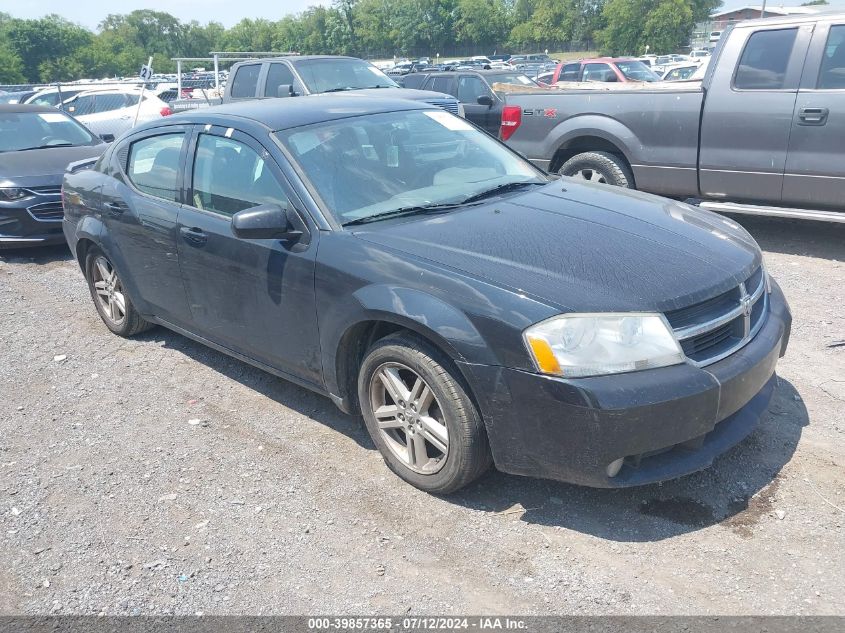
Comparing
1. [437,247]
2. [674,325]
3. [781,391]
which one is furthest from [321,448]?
[781,391]

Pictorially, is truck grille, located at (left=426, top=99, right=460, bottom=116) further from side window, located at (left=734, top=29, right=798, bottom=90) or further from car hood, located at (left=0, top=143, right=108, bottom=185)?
side window, located at (left=734, top=29, right=798, bottom=90)

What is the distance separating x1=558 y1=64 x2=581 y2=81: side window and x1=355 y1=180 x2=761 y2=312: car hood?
17.5m

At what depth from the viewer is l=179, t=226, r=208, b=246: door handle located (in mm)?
4211

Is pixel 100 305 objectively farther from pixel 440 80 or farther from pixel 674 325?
pixel 440 80

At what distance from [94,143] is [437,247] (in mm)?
8217

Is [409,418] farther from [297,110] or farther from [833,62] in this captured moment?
[833,62]

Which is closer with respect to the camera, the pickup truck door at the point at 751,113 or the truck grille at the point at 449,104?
the pickup truck door at the point at 751,113

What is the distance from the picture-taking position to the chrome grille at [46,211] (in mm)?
8227

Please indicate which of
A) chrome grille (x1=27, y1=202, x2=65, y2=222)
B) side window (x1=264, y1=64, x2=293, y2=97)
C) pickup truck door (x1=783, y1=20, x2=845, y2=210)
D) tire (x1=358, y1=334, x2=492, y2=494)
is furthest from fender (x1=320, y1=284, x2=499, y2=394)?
side window (x1=264, y1=64, x2=293, y2=97)

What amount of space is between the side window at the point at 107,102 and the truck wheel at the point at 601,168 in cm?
1220

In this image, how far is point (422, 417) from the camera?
334 cm

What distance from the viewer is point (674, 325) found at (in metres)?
2.96

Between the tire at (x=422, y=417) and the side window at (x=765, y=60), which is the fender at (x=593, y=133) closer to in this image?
the side window at (x=765, y=60)

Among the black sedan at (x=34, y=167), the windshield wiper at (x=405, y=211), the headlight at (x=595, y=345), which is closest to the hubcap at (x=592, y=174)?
the windshield wiper at (x=405, y=211)
